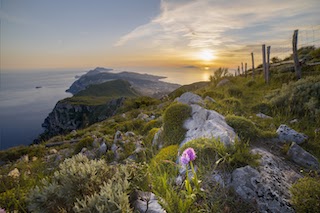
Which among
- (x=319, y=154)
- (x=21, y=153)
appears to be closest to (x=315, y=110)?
(x=319, y=154)

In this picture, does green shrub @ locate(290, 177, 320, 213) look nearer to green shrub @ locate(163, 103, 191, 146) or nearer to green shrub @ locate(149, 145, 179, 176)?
green shrub @ locate(149, 145, 179, 176)

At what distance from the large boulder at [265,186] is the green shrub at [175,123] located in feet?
7.41

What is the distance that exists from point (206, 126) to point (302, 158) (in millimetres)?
2161

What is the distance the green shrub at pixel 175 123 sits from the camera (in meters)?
5.48

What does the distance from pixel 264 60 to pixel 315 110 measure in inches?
468

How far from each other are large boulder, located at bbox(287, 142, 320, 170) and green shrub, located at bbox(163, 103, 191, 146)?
2.58m

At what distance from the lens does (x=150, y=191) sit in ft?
10.5

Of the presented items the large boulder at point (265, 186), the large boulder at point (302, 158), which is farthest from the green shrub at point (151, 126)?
the large boulder at point (265, 186)

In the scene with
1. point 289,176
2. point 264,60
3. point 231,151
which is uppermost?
point 264,60

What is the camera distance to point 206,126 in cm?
496

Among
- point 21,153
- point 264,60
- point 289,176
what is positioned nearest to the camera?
point 289,176

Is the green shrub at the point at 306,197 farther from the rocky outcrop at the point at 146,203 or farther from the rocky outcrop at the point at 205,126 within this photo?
the rocky outcrop at the point at 146,203

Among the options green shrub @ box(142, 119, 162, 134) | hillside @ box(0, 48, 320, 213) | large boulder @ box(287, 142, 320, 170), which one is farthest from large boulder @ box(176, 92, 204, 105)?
large boulder @ box(287, 142, 320, 170)

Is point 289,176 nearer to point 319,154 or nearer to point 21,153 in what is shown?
point 319,154
